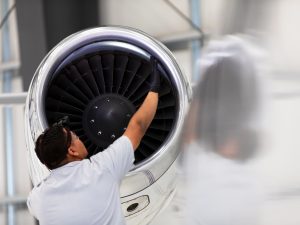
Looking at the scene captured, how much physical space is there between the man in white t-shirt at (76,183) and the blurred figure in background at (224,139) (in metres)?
0.22

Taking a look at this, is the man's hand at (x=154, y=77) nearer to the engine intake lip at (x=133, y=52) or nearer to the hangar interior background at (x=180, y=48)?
the engine intake lip at (x=133, y=52)

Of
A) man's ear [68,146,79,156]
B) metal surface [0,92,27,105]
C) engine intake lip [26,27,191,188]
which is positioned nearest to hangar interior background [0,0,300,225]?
metal surface [0,92,27,105]

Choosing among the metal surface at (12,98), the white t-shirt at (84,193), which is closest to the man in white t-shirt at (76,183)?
the white t-shirt at (84,193)

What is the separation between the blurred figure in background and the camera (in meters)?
1.06

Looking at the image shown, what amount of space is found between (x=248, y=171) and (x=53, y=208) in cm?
55

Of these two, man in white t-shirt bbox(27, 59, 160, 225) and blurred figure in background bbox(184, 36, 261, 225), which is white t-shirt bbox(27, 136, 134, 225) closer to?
man in white t-shirt bbox(27, 59, 160, 225)

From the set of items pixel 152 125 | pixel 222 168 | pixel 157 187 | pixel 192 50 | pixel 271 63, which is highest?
pixel 271 63

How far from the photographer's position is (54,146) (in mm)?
1433

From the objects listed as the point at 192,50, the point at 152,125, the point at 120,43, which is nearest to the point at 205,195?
the point at 152,125

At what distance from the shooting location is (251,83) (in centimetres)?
104

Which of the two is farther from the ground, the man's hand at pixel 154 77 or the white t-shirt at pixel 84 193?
the man's hand at pixel 154 77

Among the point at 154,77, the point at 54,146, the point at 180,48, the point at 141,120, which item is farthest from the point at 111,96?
the point at 180,48

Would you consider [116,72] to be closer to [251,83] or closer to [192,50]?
[251,83]

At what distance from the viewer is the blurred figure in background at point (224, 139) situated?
1.06 m
